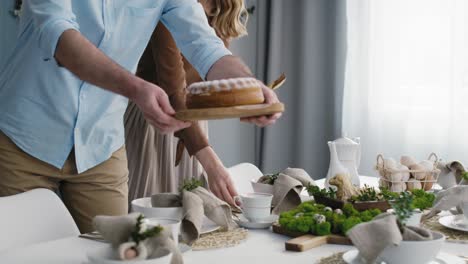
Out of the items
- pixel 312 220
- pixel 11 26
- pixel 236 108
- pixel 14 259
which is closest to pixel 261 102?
pixel 236 108

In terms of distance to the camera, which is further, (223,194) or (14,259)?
(223,194)

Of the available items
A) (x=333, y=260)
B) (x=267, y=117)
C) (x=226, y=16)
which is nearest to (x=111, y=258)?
(x=333, y=260)

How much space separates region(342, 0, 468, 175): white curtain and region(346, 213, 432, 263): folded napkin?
2.71 meters

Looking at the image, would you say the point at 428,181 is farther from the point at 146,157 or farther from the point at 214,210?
the point at 146,157

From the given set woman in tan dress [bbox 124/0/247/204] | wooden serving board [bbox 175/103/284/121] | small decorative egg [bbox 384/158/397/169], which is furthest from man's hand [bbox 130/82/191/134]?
small decorative egg [bbox 384/158/397/169]

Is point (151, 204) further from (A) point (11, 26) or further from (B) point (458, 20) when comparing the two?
(B) point (458, 20)

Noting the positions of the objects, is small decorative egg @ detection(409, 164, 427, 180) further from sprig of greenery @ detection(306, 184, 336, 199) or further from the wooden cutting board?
the wooden cutting board

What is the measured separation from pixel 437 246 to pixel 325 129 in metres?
3.16

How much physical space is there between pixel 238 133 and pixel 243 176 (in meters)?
2.20

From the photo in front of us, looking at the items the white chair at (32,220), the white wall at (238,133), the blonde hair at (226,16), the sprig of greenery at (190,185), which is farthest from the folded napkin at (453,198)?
the white wall at (238,133)

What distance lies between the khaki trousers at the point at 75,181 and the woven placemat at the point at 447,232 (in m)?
0.82

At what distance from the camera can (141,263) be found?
840mm

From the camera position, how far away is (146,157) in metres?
2.21

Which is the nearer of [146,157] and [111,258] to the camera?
[111,258]
